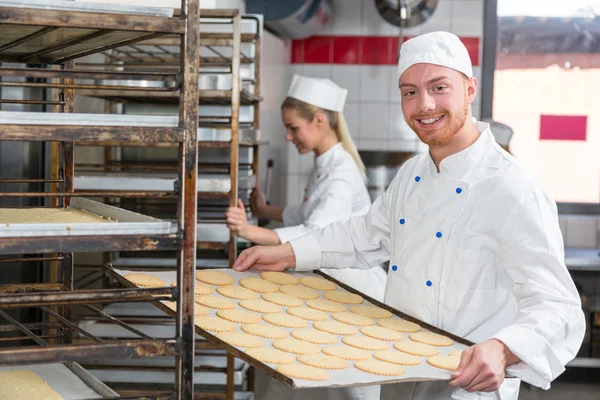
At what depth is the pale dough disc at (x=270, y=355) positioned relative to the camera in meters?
1.35

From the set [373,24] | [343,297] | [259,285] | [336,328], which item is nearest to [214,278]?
[259,285]

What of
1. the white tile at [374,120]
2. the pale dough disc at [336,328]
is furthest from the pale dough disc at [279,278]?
the white tile at [374,120]

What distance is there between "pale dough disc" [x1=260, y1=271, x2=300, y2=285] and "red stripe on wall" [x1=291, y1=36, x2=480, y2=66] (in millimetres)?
3188

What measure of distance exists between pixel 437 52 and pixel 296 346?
760 mm

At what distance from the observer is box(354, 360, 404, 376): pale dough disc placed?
53.1 inches

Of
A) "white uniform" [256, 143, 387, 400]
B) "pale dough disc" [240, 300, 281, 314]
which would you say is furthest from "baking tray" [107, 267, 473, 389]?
"white uniform" [256, 143, 387, 400]

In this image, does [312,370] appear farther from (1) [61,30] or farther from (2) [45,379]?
(1) [61,30]

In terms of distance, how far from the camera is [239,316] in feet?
5.47

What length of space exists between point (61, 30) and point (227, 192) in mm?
1467

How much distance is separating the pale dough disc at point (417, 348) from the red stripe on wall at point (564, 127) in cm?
371

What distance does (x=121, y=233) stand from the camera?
1.12 metres

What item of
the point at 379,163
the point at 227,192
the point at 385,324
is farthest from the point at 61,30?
the point at 379,163

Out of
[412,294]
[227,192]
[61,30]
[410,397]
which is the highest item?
[61,30]

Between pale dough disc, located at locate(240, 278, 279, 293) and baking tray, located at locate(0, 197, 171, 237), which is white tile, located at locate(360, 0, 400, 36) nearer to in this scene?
pale dough disc, located at locate(240, 278, 279, 293)
